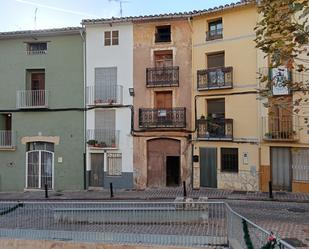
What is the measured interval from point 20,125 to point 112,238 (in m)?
17.2

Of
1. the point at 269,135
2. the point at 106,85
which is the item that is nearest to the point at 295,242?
the point at 269,135

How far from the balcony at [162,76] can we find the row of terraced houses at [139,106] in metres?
0.06

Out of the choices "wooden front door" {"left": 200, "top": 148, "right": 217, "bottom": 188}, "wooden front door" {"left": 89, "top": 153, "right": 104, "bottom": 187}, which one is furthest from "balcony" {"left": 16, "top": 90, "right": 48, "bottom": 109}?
"wooden front door" {"left": 200, "top": 148, "right": 217, "bottom": 188}

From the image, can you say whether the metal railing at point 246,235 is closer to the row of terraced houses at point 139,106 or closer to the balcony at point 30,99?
the row of terraced houses at point 139,106

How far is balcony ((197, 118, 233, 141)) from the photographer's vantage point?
829 inches

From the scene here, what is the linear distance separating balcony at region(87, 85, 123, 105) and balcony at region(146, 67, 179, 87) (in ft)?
6.21

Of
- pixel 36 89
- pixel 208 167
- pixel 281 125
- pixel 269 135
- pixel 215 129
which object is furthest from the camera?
pixel 36 89

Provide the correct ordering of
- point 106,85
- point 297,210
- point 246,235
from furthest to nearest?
1. point 106,85
2. point 297,210
3. point 246,235

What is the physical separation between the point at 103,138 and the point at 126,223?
14.0 meters

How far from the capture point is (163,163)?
22906mm

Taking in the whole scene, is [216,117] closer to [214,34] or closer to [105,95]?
[214,34]

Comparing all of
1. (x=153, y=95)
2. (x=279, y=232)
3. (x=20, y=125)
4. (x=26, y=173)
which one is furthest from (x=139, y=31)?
(x=279, y=232)

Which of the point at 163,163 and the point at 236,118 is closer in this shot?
the point at 236,118

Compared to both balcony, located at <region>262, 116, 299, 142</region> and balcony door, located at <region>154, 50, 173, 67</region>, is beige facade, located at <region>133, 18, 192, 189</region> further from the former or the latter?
balcony, located at <region>262, 116, 299, 142</region>
